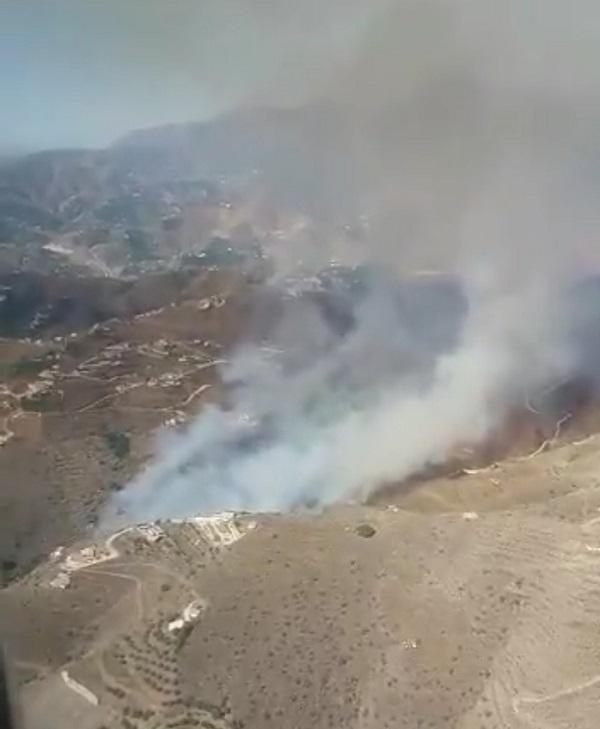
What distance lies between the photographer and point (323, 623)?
83.9 ft

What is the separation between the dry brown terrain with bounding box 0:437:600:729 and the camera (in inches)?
925

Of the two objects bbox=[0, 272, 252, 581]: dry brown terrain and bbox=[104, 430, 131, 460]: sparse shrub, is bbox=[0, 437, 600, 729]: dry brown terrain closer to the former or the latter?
bbox=[0, 272, 252, 581]: dry brown terrain

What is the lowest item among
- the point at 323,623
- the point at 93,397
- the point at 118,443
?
the point at 93,397

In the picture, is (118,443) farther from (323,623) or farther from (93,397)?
(323,623)

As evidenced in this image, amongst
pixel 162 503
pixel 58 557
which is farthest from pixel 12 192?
pixel 58 557

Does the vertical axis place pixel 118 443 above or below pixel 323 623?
below

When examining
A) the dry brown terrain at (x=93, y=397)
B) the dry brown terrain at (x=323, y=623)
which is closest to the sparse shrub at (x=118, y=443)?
the dry brown terrain at (x=93, y=397)

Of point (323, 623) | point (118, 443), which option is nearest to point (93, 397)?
point (118, 443)

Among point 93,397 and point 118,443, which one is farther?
point 93,397

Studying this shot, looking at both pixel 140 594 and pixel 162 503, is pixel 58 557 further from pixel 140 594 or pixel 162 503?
pixel 162 503

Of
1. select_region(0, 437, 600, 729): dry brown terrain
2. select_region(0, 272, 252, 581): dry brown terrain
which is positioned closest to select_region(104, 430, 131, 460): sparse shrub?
select_region(0, 272, 252, 581): dry brown terrain

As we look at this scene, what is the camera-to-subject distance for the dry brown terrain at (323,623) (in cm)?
2348

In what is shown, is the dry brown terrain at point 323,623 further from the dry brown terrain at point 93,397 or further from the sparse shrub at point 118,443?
the sparse shrub at point 118,443

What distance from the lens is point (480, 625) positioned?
83.6 ft
